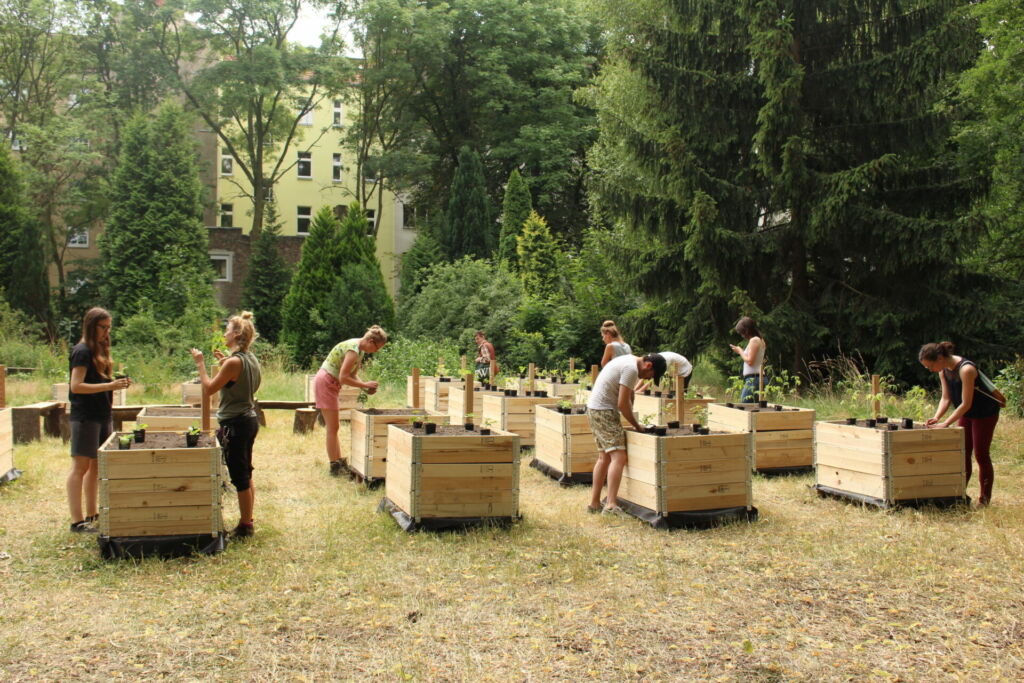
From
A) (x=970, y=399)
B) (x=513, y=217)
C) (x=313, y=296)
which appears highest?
(x=513, y=217)

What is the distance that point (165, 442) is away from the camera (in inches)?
271

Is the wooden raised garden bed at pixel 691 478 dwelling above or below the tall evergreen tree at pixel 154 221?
below

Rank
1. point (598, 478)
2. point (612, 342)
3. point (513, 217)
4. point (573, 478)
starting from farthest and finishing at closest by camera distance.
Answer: point (513, 217), point (612, 342), point (573, 478), point (598, 478)

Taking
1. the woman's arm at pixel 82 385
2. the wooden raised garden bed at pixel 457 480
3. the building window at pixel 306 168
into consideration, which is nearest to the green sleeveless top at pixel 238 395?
the woman's arm at pixel 82 385

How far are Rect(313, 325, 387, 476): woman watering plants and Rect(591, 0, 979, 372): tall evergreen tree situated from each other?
28.4 ft

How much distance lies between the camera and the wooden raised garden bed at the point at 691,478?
735 cm

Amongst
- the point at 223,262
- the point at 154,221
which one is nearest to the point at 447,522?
the point at 154,221

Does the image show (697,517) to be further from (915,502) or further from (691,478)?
(915,502)

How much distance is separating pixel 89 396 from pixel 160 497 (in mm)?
1089

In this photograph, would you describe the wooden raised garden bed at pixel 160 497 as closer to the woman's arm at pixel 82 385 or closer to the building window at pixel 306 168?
the woman's arm at pixel 82 385

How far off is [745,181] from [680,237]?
69.6 inches

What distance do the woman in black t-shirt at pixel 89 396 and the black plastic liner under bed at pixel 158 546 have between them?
0.77 metres

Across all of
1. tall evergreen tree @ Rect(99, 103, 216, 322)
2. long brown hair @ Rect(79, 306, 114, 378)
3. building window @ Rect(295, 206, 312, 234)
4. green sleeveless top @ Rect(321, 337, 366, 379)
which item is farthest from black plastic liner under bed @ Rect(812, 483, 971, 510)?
building window @ Rect(295, 206, 312, 234)

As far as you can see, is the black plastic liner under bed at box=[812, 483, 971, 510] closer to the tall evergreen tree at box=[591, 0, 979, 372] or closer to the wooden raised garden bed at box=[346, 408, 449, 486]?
the wooden raised garden bed at box=[346, 408, 449, 486]
